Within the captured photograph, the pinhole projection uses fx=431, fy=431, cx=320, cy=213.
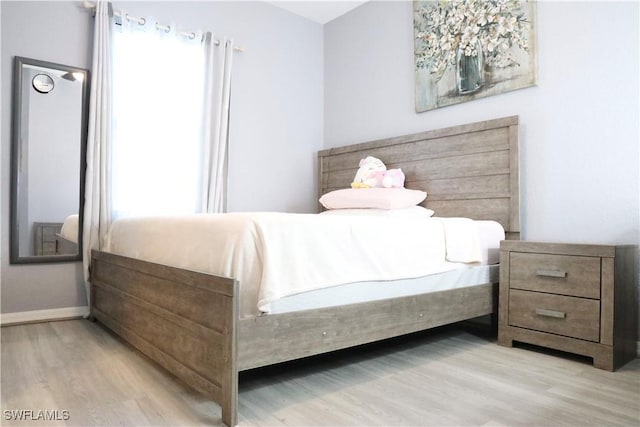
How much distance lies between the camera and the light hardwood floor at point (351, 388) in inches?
53.7

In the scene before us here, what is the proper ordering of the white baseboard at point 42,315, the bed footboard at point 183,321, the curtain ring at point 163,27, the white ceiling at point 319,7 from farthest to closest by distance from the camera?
the white ceiling at point 319,7 < the curtain ring at point 163,27 < the white baseboard at point 42,315 < the bed footboard at point 183,321

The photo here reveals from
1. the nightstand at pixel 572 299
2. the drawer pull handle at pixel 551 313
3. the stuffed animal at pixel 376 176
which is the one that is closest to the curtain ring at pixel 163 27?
the stuffed animal at pixel 376 176

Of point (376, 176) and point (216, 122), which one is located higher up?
point (216, 122)

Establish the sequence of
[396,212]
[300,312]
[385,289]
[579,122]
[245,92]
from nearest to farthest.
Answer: [300,312] → [385,289] → [579,122] → [396,212] → [245,92]

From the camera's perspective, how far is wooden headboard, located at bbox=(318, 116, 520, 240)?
252cm

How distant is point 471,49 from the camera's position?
278 cm

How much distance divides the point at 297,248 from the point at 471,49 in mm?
2032

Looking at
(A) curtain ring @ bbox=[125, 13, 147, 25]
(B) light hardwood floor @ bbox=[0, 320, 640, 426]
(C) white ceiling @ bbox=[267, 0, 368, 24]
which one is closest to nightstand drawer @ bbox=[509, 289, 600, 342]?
(B) light hardwood floor @ bbox=[0, 320, 640, 426]

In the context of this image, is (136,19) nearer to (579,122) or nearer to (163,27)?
(163,27)

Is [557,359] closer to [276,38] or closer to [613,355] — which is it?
[613,355]

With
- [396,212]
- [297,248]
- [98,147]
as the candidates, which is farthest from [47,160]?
[396,212]

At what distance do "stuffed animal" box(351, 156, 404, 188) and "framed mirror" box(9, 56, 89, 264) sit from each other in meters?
1.82

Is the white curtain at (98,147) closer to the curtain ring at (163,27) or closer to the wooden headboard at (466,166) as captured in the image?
the curtain ring at (163,27)

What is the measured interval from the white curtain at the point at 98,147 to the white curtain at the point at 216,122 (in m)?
0.64
